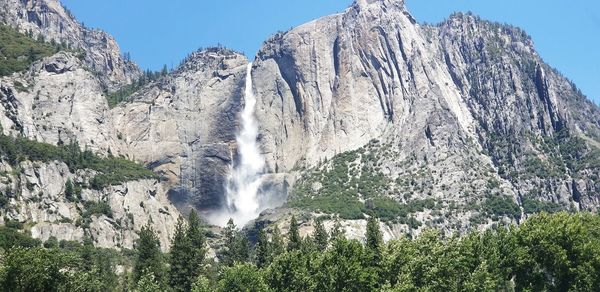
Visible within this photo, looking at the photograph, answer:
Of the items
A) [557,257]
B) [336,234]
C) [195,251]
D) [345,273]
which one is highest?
[336,234]

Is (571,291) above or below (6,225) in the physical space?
below

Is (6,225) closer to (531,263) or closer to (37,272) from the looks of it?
(37,272)

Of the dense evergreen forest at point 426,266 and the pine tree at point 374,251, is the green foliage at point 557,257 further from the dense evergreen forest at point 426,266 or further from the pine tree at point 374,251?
the pine tree at point 374,251

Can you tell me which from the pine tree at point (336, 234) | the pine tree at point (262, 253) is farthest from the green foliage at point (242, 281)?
the pine tree at point (262, 253)

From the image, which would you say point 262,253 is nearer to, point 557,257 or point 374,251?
point 374,251

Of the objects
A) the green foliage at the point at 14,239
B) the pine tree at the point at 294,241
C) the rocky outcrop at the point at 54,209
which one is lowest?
the pine tree at the point at 294,241

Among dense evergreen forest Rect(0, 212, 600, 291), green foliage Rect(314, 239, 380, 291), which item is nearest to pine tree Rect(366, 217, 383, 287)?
dense evergreen forest Rect(0, 212, 600, 291)

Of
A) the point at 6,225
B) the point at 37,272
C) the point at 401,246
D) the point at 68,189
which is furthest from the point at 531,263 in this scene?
the point at 68,189

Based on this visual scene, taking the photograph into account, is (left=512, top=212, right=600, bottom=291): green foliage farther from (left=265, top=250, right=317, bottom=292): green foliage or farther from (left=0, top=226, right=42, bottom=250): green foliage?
(left=0, top=226, right=42, bottom=250): green foliage

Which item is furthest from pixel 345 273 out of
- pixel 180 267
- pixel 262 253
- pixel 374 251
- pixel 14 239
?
pixel 14 239

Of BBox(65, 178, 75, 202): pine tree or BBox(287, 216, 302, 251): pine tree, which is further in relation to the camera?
BBox(65, 178, 75, 202): pine tree

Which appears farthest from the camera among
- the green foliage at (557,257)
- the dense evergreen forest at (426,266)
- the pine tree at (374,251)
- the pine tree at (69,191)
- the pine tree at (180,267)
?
the pine tree at (69,191)

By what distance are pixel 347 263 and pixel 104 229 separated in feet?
401

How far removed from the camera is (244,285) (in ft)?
294
